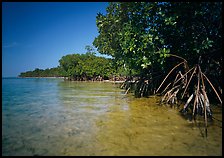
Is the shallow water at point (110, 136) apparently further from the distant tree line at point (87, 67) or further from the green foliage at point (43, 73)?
the green foliage at point (43, 73)

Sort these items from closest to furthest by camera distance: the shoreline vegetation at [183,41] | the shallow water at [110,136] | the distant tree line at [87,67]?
the shallow water at [110,136] < the shoreline vegetation at [183,41] < the distant tree line at [87,67]

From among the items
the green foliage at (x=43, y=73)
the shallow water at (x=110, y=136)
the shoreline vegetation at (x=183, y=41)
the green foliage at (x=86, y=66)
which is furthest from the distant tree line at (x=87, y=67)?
the green foliage at (x=43, y=73)

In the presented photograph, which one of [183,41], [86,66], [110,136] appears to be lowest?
[110,136]

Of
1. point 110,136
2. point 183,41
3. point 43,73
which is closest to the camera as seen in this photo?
point 110,136

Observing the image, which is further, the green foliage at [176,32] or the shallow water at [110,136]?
the green foliage at [176,32]

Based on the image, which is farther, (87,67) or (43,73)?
(43,73)

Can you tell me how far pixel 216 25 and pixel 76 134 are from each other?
6.72 metres

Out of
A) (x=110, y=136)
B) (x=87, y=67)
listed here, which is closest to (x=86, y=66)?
(x=87, y=67)

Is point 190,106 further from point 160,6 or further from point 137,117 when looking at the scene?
point 160,6

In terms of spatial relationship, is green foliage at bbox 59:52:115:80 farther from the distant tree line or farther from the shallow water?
the shallow water

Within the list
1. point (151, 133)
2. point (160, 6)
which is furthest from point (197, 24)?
point (151, 133)

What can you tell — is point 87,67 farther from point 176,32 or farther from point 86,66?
point 176,32

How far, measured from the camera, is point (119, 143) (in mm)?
3801

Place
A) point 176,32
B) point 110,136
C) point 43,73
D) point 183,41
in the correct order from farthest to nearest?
1. point 43,73
2. point 183,41
3. point 176,32
4. point 110,136
